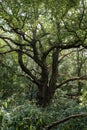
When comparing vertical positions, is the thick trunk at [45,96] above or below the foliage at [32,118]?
above

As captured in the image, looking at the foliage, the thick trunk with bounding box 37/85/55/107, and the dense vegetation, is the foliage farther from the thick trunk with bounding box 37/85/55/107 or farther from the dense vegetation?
the thick trunk with bounding box 37/85/55/107

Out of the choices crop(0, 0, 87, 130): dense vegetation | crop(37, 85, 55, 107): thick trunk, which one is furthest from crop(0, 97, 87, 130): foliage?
crop(37, 85, 55, 107): thick trunk

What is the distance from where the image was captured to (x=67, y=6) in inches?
381

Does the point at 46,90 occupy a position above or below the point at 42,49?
below

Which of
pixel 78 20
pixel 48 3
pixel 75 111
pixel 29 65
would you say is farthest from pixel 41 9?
pixel 29 65

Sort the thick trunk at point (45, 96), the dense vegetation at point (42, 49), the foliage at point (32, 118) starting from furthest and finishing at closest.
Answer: the thick trunk at point (45, 96) → the dense vegetation at point (42, 49) → the foliage at point (32, 118)

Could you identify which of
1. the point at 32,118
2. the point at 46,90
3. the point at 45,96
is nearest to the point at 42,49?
the point at 46,90

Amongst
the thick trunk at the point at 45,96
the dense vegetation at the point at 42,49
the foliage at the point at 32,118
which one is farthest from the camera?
the thick trunk at the point at 45,96

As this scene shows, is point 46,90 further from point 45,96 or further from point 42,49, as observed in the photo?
point 42,49

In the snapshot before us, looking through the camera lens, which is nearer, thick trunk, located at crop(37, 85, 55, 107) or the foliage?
the foliage

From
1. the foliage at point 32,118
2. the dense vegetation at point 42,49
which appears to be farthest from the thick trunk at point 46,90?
the foliage at point 32,118

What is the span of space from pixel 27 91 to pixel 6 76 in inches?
92.6

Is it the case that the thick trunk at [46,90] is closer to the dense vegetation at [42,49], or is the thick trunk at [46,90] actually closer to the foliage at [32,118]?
the dense vegetation at [42,49]

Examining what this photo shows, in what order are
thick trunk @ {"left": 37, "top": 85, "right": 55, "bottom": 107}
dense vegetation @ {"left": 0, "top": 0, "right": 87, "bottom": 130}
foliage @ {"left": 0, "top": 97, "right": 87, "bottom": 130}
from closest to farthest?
foliage @ {"left": 0, "top": 97, "right": 87, "bottom": 130}, dense vegetation @ {"left": 0, "top": 0, "right": 87, "bottom": 130}, thick trunk @ {"left": 37, "top": 85, "right": 55, "bottom": 107}
